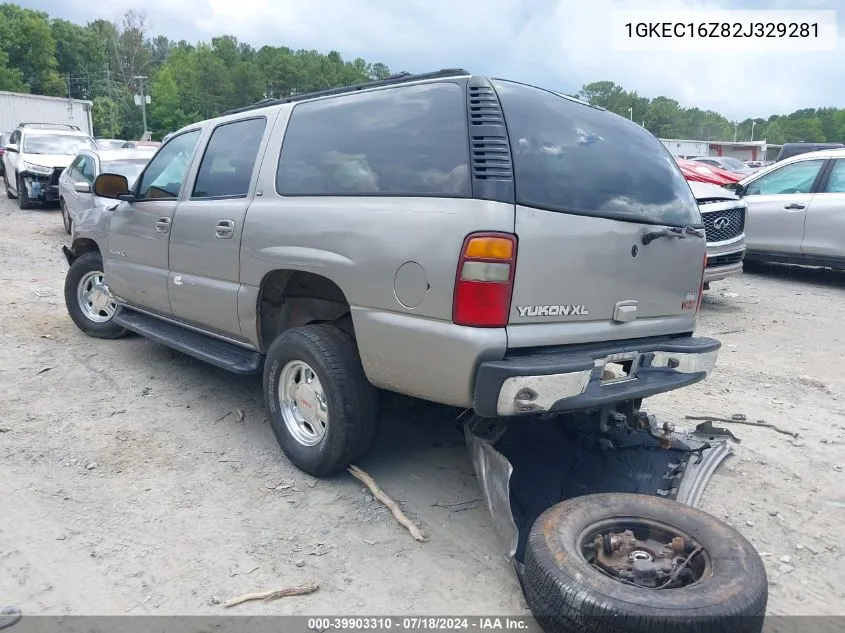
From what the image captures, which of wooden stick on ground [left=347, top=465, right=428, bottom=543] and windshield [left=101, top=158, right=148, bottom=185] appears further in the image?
windshield [left=101, top=158, right=148, bottom=185]

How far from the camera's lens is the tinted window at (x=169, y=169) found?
4.82m

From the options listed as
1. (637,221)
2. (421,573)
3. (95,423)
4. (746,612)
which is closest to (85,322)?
(95,423)

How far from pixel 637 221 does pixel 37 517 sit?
3169 mm

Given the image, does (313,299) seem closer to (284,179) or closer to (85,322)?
(284,179)

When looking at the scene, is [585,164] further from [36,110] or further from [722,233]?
[36,110]

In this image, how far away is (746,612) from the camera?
2248 millimetres

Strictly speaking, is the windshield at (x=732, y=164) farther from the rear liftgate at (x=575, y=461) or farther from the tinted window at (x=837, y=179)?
the rear liftgate at (x=575, y=461)

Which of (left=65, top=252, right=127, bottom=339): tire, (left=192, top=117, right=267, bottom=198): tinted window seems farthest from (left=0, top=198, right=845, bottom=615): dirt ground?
(left=192, top=117, right=267, bottom=198): tinted window

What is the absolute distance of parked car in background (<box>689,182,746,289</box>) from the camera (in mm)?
7691

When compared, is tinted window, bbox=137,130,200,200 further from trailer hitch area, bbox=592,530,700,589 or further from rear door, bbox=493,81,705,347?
trailer hitch area, bbox=592,530,700,589

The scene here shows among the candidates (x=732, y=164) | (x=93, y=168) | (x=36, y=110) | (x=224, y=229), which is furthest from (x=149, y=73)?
(x=224, y=229)

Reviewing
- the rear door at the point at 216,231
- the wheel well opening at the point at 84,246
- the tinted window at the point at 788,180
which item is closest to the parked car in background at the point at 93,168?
the wheel well opening at the point at 84,246

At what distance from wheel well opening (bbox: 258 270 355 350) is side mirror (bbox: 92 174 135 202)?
6.06 feet

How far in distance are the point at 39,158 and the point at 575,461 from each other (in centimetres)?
1488
